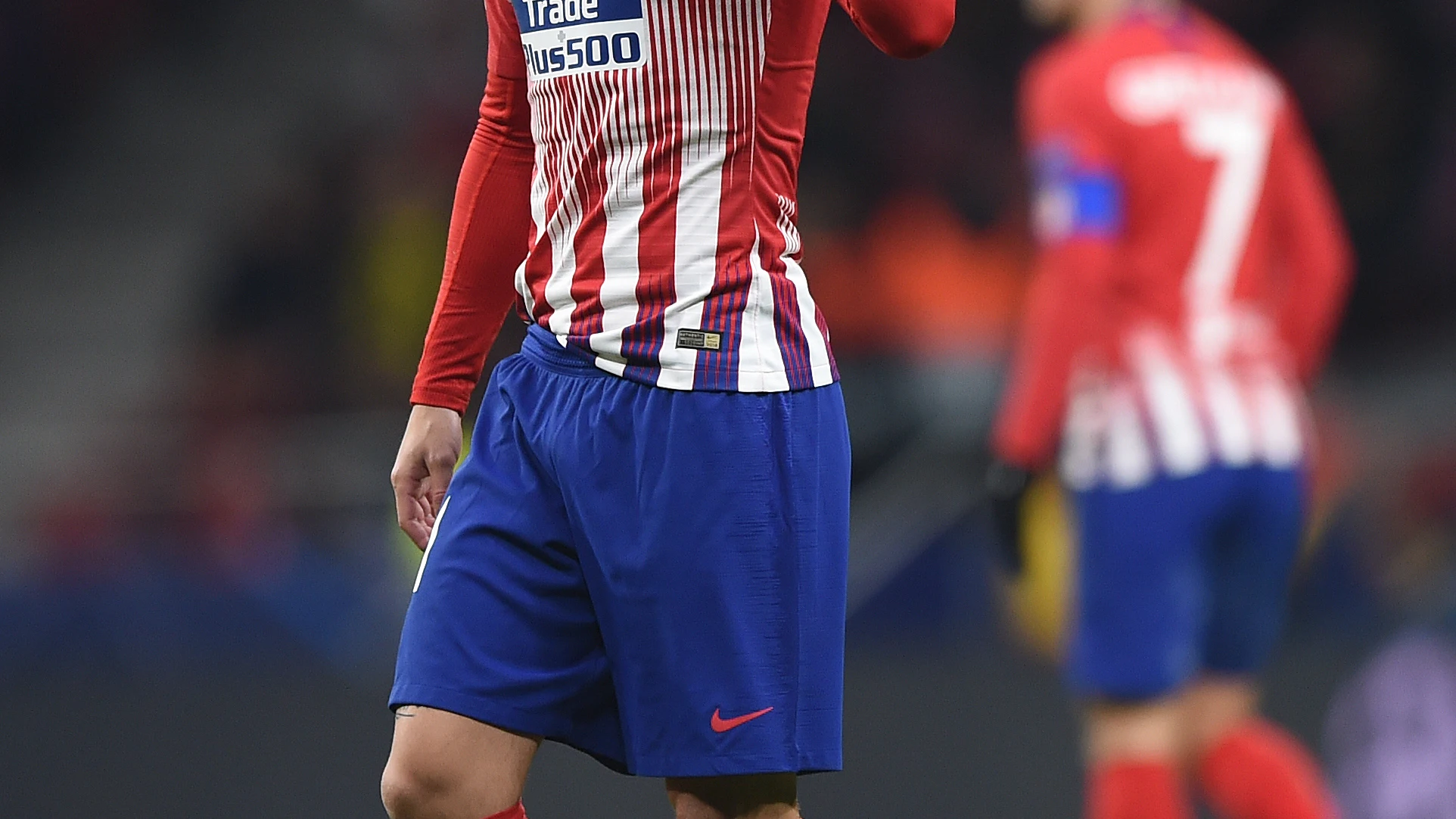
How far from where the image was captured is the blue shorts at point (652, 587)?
199 cm

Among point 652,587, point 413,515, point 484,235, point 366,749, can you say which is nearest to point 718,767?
point 652,587

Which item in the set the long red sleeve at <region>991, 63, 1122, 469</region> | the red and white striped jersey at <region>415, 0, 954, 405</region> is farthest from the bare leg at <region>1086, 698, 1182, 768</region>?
the red and white striped jersey at <region>415, 0, 954, 405</region>

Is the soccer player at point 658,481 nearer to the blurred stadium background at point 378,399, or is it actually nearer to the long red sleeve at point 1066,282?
the long red sleeve at point 1066,282

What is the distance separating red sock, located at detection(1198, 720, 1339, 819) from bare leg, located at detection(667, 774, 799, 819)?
6.48 ft

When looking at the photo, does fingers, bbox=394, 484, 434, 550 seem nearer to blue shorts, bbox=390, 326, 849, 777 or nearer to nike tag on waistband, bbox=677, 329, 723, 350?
blue shorts, bbox=390, 326, 849, 777

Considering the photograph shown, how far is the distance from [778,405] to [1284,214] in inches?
90.1

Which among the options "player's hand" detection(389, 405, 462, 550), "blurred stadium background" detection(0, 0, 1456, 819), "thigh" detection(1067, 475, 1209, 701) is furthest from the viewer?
"blurred stadium background" detection(0, 0, 1456, 819)

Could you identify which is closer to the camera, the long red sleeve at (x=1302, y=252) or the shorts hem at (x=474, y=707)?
the shorts hem at (x=474, y=707)

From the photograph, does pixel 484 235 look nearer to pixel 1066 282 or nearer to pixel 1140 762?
pixel 1066 282

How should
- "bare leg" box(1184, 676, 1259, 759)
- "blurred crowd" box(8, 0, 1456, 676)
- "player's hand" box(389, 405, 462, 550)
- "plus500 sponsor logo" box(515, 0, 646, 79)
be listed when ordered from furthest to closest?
"blurred crowd" box(8, 0, 1456, 676) → "bare leg" box(1184, 676, 1259, 759) → "player's hand" box(389, 405, 462, 550) → "plus500 sponsor logo" box(515, 0, 646, 79)

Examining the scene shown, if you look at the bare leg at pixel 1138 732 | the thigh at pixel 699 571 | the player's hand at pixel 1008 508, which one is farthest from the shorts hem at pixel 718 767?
the bare leg at pixel 1138 732

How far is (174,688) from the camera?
4.86 m

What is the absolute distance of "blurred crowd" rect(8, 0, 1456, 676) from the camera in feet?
16.8

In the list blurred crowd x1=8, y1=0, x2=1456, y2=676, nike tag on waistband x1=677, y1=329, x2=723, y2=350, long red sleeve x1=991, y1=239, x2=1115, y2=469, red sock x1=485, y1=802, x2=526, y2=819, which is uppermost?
nike tag on waistband x1=677, y1=329, x2=723, y2=350
